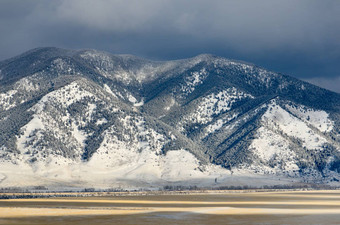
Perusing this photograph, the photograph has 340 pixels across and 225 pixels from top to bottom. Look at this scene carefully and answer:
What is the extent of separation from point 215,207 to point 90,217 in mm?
40639

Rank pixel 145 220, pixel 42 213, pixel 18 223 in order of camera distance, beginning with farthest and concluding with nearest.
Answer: pixel 42 213 < pixel 145 220 < pixel 18 223

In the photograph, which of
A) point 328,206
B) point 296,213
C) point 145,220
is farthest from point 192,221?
point 328,206

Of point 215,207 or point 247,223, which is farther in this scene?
point 215,207

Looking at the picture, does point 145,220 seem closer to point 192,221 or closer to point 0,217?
point 192,221

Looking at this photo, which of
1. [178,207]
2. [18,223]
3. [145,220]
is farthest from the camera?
[178,207]

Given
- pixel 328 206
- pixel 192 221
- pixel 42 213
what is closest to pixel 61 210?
pixel 42 213

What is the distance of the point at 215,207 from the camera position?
5822 inches

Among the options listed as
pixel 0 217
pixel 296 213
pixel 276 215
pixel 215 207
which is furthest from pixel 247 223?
pixel 0 217

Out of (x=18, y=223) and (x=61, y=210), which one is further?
(x=61, y=210)

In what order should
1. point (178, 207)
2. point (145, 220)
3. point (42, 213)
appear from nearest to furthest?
point (145, 220), point (42, 213), point (178, 207)

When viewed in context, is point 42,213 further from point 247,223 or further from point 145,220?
point 247,223

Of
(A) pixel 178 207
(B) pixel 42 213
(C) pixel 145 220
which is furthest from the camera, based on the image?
(A) pixel 178 207

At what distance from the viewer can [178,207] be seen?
147250mm

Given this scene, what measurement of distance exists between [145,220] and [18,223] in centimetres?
2387
